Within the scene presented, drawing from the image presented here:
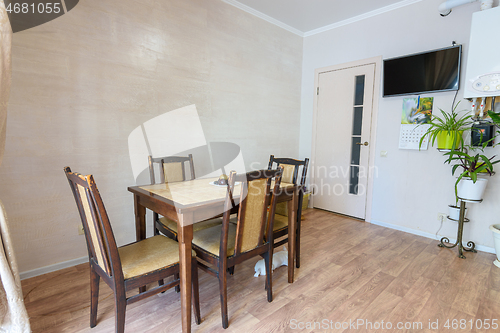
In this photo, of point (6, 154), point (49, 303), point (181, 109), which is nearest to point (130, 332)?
point (49, 303)

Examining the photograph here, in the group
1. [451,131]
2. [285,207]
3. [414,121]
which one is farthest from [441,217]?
[285,207]

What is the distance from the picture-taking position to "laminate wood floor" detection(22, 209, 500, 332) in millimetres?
1677

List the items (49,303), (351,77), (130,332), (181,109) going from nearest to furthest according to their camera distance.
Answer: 1. (130,332)
2. (49,303)
3. (181,109)
4. (351,77)

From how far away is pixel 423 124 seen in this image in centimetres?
314

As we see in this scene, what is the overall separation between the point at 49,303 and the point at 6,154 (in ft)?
3.84

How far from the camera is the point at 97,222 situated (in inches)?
51.8

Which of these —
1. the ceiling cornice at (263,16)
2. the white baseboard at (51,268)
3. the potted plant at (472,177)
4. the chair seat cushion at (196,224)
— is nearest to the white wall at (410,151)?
the potted plant at (472,177)

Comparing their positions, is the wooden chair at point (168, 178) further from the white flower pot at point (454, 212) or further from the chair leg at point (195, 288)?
the white flower pot at point (454, 212)

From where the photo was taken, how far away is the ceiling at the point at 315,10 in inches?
129

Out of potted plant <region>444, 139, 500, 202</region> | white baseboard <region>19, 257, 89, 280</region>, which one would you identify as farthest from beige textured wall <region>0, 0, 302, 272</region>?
potted plant <region>444, 139, 500, 202</region>

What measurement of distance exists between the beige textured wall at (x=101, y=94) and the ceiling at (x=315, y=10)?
0.24 meters

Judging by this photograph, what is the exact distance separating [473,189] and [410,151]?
85 cm

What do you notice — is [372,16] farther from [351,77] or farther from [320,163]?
[320,163]

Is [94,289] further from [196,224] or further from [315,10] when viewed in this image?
[315,10]
